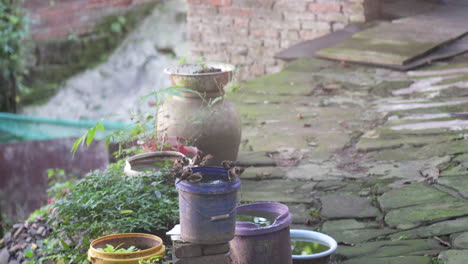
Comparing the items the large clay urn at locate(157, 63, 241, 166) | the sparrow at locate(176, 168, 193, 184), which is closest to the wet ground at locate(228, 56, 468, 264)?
the large clay urn at locate(157, 63, 241, 166)

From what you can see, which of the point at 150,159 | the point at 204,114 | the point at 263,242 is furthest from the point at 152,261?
the point at 204,114

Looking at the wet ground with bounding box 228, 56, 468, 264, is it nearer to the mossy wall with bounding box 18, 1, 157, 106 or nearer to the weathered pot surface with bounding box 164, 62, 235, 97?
the weathered pot surface with bounding box 164, 62, 235, 97

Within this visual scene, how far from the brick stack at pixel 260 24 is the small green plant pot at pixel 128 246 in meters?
4.71

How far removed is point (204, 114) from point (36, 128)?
2832mm

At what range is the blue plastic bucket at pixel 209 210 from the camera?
8.54 feet

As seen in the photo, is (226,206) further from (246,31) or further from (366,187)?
(246,31)

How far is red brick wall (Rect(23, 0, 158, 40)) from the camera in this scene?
9500mm

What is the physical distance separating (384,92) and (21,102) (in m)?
5.73

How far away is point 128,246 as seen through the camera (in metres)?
2.89

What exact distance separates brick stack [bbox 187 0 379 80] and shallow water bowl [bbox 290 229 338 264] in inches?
180

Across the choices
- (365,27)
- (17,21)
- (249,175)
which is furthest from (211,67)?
(17,21)

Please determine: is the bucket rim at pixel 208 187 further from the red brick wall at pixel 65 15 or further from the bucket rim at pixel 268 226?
the red brick wall at pixel 65 15

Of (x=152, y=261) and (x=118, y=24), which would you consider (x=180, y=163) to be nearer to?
(x=152, y=261)

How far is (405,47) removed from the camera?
6449mm
